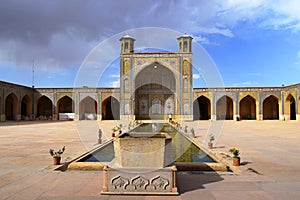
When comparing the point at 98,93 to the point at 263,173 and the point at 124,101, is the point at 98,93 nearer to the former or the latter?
the point at 124,101

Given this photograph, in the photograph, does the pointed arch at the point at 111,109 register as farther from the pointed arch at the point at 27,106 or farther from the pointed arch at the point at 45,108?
the pointed arch at the point at 27,106

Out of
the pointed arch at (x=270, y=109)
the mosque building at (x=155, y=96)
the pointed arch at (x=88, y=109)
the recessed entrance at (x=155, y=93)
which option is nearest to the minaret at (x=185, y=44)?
the mosque building at (x=155, y=96)

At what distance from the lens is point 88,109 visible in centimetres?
2952

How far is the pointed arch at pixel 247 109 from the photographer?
3044 centimetres

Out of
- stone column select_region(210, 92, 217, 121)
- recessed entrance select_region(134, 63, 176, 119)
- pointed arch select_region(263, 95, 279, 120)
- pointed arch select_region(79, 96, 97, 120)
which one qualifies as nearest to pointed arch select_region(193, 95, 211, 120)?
stone column select_region(210, 92, 217, 121)

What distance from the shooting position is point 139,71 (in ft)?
87.3

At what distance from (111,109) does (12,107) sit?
34.1ft

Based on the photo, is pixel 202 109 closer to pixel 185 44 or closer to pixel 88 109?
pixel 185 44

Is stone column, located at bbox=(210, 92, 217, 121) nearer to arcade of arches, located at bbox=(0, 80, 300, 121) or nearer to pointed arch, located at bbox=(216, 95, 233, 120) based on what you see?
arcade of arches, located at bbox=(0, 80, 300, 121)

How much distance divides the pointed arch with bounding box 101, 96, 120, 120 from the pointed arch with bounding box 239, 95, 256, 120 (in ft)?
45.6

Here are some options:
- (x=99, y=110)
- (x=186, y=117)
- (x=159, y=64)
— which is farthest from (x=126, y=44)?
(x=186, y=117)

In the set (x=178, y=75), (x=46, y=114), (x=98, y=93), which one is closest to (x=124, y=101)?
(x=98, y=93)

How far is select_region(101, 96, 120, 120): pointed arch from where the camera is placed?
29.2 meters

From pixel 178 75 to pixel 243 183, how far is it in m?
22.8
